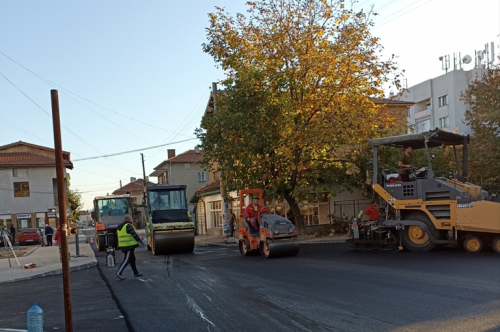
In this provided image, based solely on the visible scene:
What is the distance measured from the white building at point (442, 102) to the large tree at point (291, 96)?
32.3m

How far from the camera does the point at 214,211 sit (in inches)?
1674

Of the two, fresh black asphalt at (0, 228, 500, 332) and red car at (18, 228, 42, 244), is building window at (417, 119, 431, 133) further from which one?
fresh black asphalt at (0, 228, 500, 332)

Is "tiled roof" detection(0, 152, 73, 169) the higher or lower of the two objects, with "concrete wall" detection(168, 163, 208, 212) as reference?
higher

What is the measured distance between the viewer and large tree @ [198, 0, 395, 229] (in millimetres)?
23594

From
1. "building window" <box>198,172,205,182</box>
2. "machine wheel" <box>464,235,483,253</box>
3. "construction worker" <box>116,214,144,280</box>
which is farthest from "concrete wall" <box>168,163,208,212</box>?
"machine wheel" <box>464,235,483,253</box>

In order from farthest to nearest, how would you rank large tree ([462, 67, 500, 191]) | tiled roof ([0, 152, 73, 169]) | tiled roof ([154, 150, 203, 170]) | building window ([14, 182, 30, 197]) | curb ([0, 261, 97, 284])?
tiled roof ([154, 150, 203, 170]) < tiled roof ([0, 152, 73, 169]) < building window ([14, 182, 30, 197]) < large tree ([462, 67, 500, 191]) < curb ([0, 261, 97, 284])

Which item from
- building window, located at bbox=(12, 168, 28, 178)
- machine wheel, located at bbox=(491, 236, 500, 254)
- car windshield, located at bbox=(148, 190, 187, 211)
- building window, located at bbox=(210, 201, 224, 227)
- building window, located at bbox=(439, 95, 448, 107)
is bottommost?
building window, located at bbox=(210, 201, 224, 227)

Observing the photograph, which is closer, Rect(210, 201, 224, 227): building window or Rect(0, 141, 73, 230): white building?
Rect(210, 201, 224, 227): building window

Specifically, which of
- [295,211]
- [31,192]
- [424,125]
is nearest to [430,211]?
[295,211]

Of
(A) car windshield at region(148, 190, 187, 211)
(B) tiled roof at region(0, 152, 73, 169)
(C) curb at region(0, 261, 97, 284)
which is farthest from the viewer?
(B) tiled roof at region(0, 152, 73, 169)

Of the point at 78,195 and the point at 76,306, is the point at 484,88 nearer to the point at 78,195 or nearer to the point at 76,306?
the point at 76,306

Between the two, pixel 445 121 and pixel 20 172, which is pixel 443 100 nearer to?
pixel 445 121

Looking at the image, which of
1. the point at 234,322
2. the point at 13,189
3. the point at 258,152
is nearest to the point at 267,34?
the point at 258,152

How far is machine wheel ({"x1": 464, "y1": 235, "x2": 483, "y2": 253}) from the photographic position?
15281mm
